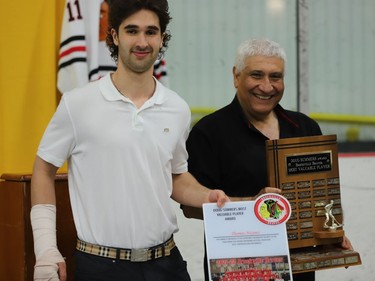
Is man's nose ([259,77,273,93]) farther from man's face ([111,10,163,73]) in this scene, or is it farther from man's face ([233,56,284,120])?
man's face ([111,10,163,73])

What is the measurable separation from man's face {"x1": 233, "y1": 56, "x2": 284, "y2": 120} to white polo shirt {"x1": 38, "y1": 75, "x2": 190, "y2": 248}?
1.54ft

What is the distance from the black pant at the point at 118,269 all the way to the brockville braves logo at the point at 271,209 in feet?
1.00

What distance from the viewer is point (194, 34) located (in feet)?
12.4

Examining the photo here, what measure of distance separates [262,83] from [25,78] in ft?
4.07

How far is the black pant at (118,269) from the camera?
196 centimetres

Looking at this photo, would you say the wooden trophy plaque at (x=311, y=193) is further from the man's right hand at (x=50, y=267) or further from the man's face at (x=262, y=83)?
the man's right hand at (x=50, y=267)

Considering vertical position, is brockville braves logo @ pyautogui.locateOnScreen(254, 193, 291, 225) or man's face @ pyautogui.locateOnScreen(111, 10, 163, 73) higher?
man's face @ pyautogui.locateOnScreen(111, 10, 163, 73)

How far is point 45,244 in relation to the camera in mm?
1956

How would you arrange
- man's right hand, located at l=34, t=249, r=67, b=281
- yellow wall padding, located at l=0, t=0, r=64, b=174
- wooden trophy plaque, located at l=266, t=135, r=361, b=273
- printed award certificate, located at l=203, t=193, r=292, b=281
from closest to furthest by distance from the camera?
man's right hand, located at l=34, t=249, r=67, b=281 → printed award certificate, located at l=203, t=193, r=292, b=281 → wooden trophy plaque, located at l=266, t=135, r=361, b=273 → yellow wall padding, located at l=0, t=0, r=64, b=174

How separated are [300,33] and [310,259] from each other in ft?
6.64

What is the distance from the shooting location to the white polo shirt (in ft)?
6.35

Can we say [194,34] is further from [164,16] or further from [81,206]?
[81,206]

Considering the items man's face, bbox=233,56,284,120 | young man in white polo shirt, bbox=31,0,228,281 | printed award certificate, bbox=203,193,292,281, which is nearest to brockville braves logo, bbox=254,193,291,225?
printed award certificate, bbox=203,193,292,281

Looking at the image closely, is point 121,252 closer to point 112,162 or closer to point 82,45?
point 112,162
